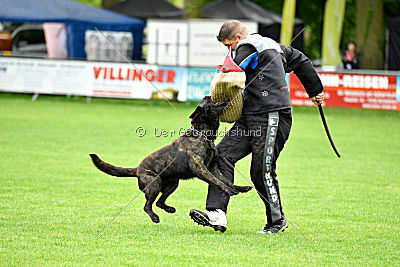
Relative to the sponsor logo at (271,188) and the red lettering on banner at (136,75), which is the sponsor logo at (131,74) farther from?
the sponsor logo at (271,188)

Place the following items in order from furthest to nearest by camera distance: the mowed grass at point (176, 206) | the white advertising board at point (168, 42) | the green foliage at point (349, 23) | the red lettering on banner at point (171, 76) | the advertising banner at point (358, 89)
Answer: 1. the green foliage at point (349, 23)
2. the white advertising board at point (168, 42)
3. the red lettering on banner at point (171, 76)
4. the advertising banner at point (358, 89)
5. the mowed grass at point (176, 206)

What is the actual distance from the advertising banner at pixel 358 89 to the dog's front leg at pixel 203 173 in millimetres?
12594

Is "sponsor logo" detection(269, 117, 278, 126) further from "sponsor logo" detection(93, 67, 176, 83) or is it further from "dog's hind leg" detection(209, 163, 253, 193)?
"sponsor logo" detection(93, 67, 176, 83)

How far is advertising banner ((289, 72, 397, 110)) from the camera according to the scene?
18250mm

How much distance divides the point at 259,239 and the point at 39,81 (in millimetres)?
15080

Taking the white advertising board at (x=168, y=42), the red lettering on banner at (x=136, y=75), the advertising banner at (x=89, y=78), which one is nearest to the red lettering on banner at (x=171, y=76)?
the advertising banner at (x=89, y=78)

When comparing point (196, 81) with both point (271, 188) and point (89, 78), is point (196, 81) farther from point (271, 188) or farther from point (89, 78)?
point (271, 188)

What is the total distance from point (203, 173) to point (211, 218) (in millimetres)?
412

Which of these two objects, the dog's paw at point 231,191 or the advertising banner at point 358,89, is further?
the advertising banner at point 358,89

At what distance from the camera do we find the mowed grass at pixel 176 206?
5441 mm

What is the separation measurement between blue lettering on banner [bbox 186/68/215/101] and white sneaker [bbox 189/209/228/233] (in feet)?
42.1

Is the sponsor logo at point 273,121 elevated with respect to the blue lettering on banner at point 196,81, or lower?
elevated

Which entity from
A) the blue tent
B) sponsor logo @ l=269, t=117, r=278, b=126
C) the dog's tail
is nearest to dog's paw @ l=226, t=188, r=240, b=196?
sponsor logo @ l=269, t=117, r=278, b=126

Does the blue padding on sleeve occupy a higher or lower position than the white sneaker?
higher
